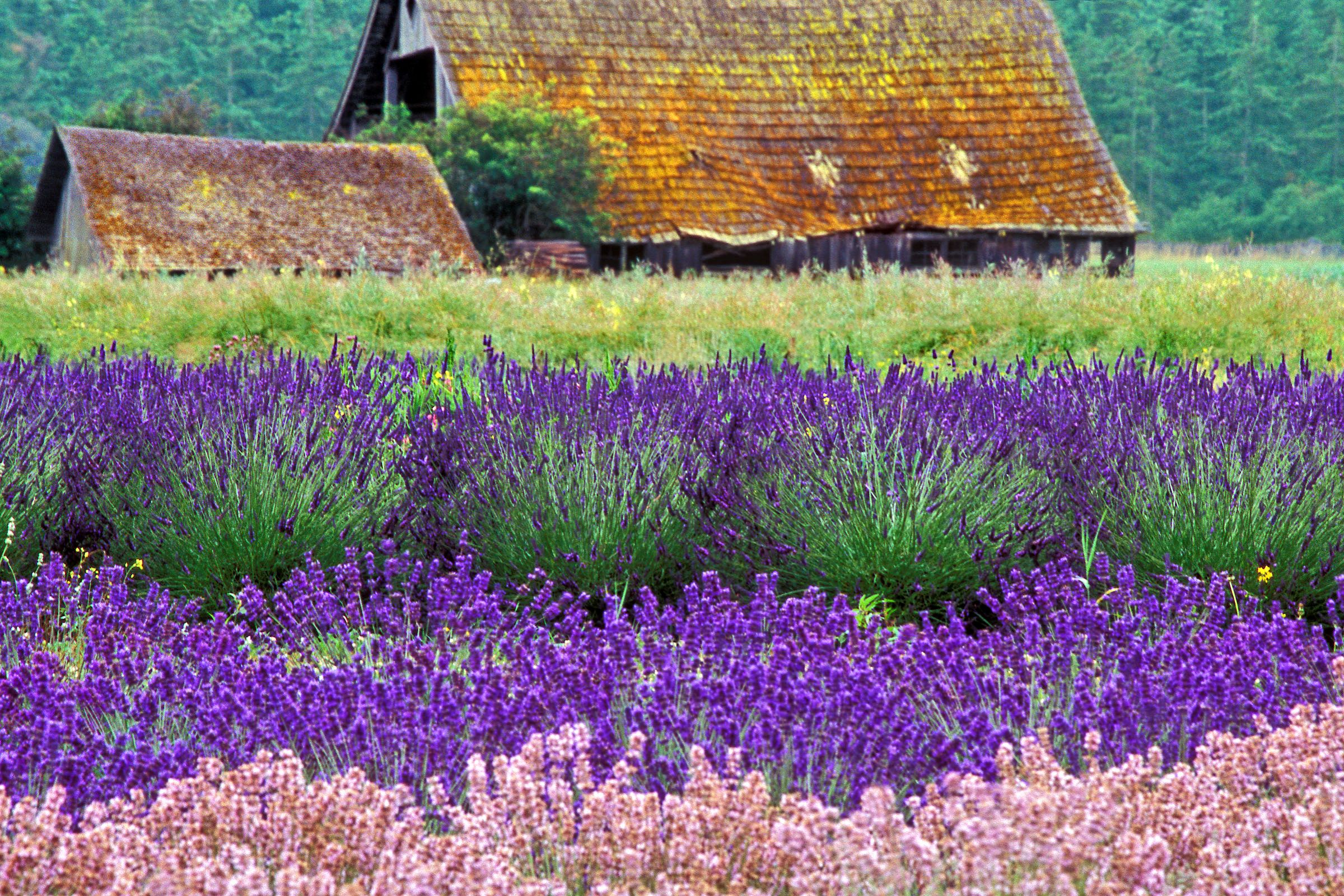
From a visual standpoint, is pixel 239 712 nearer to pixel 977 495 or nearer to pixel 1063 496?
pixel 977 495

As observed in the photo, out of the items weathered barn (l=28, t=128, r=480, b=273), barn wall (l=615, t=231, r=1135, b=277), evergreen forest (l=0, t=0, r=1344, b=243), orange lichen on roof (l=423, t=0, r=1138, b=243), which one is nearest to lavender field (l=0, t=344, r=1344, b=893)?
weathered barn (l=28, t=128, r=480, b=273)

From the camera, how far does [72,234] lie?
2262 centimetres

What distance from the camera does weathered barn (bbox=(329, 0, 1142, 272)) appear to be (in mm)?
23156

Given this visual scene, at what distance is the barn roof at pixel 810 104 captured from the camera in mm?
23266

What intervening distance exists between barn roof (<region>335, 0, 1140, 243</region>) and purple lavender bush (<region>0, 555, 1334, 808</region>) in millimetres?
18710

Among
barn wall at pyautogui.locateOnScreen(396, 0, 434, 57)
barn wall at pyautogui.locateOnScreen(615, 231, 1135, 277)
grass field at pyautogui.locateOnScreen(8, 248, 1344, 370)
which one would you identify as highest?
barn wall at pyautogui.locateOnScreen(396, 0, 434, 57)

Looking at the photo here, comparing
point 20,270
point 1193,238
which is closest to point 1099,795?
point 20,270

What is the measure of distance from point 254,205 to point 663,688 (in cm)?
1877

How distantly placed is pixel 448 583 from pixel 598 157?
61.4 feet

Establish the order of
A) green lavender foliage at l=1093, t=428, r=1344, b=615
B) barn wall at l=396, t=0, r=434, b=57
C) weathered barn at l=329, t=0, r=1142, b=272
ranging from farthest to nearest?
barn wall at l=396, t=0, r=434, b=57, weathered barn at l=329, t=0, r=1142, b=272, green lavender foliage at l=1093, t=428, r=1344, b=615

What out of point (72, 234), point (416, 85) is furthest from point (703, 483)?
point (416, 85)

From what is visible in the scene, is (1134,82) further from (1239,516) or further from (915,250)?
(1239,516)

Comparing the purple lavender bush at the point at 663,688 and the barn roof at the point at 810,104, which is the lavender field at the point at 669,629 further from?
the barn roof at the point at 810,104

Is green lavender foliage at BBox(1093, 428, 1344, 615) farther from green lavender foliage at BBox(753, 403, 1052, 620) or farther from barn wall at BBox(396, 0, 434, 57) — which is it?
barn wall at BBox(396, 0, 434, 57)
